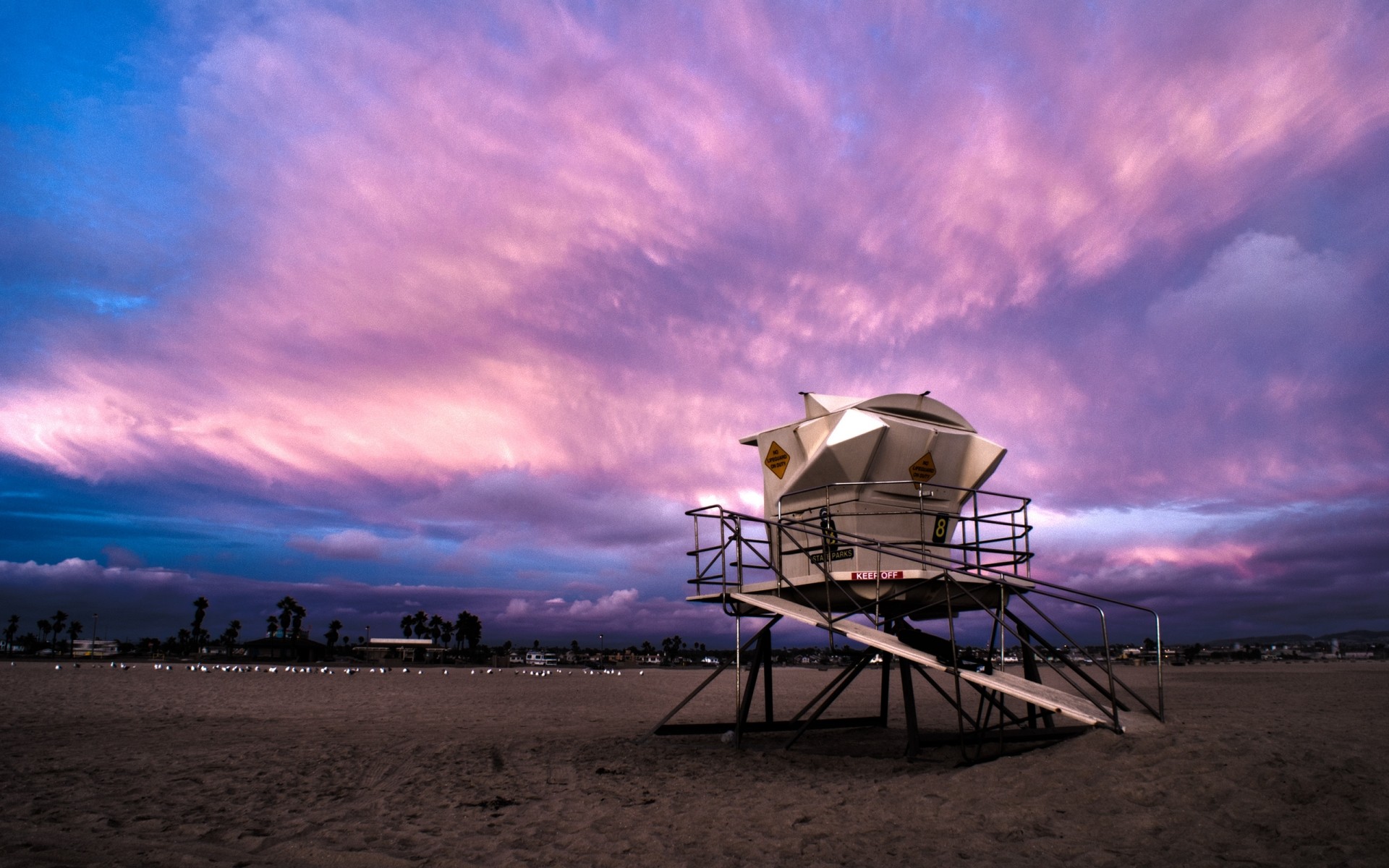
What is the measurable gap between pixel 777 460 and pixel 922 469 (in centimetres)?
255

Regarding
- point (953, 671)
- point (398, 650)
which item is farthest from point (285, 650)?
point (953, 671)

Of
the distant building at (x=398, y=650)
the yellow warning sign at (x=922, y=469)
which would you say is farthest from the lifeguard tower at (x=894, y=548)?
the distant building at (x=398, y=650)

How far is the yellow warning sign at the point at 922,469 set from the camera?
12.3 metres

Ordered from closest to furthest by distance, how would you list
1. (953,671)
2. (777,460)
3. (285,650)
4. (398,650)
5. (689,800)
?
(689,800) < (953,671) < (777,460) < (285,650) < (398,650)

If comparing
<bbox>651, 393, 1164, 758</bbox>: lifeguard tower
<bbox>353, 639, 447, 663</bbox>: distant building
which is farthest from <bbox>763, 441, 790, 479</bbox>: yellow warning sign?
<bbox>353, 639, 447, 663</bbox>: distant building

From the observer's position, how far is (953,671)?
10453 millimetres

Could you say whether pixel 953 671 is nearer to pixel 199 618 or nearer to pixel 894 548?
pixel 894 548

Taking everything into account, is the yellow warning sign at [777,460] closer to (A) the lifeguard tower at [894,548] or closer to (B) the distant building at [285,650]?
(A) the lifeguard tower at [894,548]

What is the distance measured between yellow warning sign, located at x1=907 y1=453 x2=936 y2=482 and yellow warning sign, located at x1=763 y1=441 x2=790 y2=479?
214 cm

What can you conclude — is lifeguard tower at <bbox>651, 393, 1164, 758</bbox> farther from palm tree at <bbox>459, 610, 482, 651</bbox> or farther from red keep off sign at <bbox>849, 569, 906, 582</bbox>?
palm tree at <bbox>459, 610, 482, 651</bbox>

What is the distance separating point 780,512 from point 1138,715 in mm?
5808

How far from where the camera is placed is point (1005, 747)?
42.0 ft

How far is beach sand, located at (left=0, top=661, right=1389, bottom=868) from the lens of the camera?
280 inches

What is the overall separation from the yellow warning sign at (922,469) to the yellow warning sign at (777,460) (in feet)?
7.01
